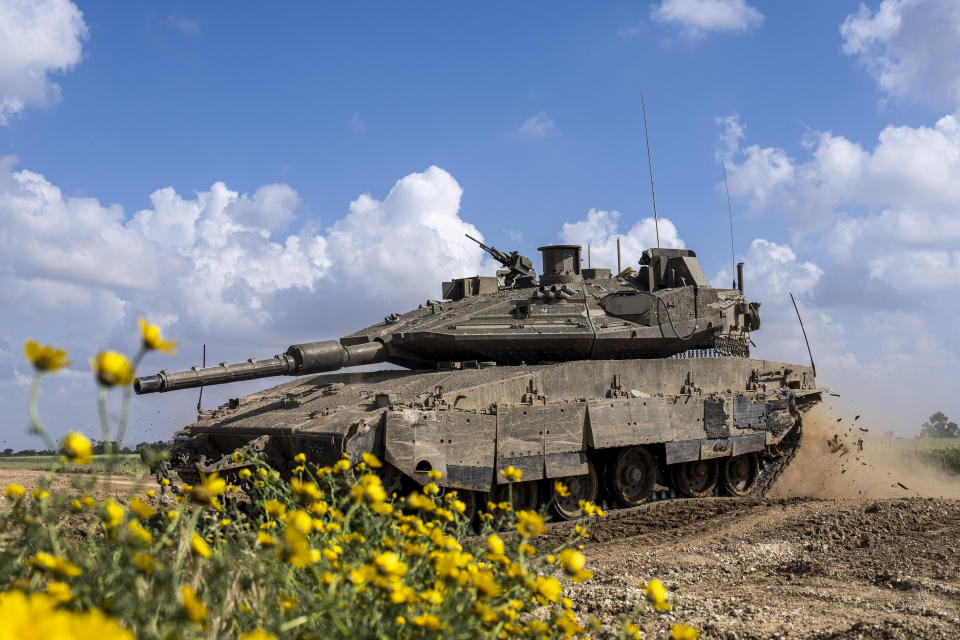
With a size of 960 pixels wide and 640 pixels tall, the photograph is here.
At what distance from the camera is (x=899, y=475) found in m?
15.6

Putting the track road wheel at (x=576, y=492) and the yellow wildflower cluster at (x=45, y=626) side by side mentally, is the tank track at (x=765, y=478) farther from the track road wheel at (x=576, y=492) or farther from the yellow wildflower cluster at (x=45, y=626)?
the yellow wildflower cluster at (x=45, y=626)

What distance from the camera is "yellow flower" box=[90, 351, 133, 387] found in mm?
2074

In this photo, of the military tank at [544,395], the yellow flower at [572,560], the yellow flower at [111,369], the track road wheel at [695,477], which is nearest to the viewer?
the yellow flower at [111,369]

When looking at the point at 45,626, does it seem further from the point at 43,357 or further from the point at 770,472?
the point at 770,472

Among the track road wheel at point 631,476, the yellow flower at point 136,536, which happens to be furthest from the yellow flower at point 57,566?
the track road wheel at point 631,476

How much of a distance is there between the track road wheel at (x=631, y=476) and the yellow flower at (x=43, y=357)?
9.67 meters

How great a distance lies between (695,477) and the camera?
12.9 m

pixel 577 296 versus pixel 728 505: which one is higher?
pixel 577 296

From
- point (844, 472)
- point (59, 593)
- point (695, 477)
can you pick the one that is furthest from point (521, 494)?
point (59, 593)

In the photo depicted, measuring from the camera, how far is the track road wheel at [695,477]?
12484mm

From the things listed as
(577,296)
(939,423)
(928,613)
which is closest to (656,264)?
(577,296)

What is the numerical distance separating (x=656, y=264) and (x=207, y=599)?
11425 millimetres

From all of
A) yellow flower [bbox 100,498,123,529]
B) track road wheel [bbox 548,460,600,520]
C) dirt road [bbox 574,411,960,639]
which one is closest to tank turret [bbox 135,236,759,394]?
track road wheel [bbox 548,460,600,520]

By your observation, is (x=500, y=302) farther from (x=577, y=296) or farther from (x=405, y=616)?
(x=405, y=616)
